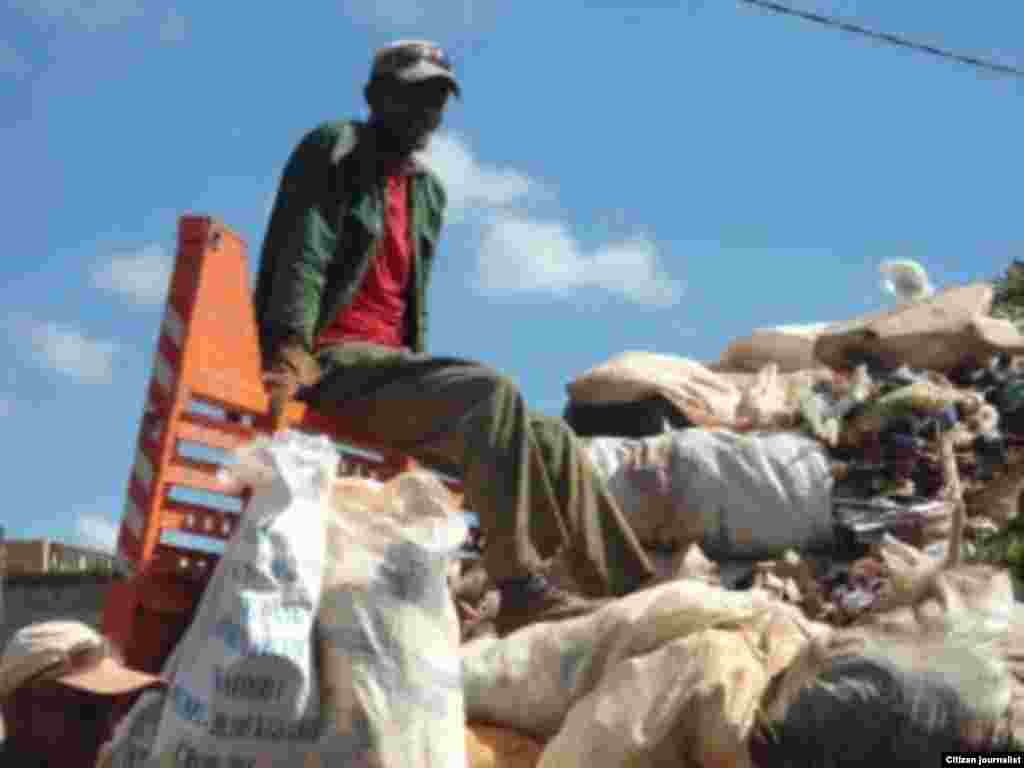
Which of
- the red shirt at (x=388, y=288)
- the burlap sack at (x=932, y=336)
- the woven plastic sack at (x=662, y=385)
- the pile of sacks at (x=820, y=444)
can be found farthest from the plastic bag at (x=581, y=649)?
the burlap sack at (x=932, y=336)

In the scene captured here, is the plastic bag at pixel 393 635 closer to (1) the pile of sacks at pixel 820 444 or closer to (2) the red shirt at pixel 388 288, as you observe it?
(1) the pile of sacks at pixel 820 444

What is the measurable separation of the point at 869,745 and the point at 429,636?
28.7 inches

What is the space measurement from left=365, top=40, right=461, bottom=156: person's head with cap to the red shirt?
0.13 m

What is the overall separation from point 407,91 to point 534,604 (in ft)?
4.54

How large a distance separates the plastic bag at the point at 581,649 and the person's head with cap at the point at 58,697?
0.67 metres

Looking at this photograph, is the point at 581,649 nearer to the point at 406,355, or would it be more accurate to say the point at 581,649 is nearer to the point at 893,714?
the point at 893,714

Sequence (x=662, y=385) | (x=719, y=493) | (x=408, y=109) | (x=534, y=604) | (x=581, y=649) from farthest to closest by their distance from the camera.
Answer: (x=662, y=385), (x=719, y=493), (x=408, y=109), (x=534, y=604), (x=581, y=649)

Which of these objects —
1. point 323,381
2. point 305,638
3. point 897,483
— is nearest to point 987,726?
point 305,638

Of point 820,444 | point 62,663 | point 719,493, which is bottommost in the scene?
point 62,663

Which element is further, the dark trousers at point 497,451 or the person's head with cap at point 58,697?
the dark trousers at point 497,451

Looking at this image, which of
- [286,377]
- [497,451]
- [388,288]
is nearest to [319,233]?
[388,288]

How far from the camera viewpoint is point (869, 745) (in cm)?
335

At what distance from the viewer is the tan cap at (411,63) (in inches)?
205

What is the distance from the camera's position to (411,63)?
17.2 ft
